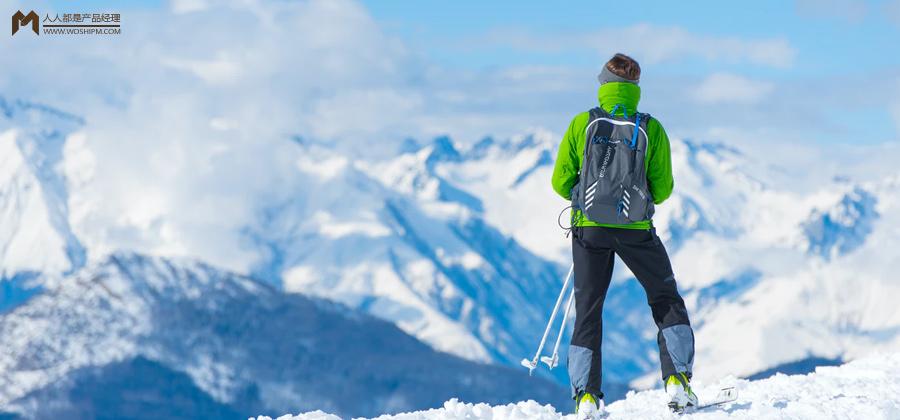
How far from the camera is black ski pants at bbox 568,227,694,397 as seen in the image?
1681 cm

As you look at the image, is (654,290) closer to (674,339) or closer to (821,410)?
(674,339)

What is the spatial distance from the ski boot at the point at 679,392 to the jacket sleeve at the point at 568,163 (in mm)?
2997

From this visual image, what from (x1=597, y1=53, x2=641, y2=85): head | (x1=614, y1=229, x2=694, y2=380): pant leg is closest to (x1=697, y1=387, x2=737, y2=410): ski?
(x1=614, y1=229, x2=694, y2=380): pant leg

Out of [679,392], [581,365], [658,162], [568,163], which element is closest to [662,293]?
[679,392]

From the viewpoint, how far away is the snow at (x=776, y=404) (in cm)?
1656

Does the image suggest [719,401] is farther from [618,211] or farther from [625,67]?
[625,67]

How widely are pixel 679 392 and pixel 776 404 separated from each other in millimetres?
1410

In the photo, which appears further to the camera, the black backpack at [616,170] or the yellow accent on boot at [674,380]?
the yellow accent on boot at [674,380]

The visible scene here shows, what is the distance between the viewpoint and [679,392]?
56.5ft

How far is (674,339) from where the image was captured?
17141 mm

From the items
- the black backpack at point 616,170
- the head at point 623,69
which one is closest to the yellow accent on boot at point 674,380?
the black backpack at point 616,170

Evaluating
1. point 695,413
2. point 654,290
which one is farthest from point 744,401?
point 654,290

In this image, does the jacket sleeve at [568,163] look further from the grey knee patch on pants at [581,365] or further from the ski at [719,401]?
the ski at [719,401]

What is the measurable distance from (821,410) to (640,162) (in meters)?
4.14
